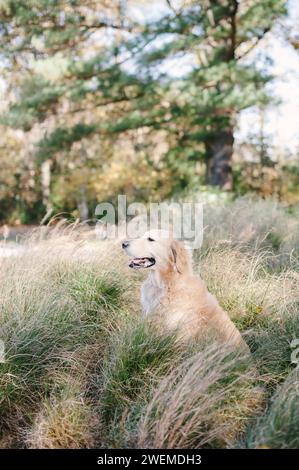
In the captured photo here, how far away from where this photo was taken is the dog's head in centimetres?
411

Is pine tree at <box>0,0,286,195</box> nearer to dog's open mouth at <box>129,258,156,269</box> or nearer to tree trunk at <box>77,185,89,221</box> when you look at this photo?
tree trunk at <box>77,185,89,221</box>

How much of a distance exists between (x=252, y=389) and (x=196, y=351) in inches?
17.7

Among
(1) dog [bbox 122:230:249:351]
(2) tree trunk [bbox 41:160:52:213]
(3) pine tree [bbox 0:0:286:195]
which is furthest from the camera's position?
(2) tree trunk [bbox 41:160:52:213]

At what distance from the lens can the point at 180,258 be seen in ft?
13.5

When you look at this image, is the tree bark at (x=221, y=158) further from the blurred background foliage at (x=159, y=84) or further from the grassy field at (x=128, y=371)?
the grassy field at (x=128, y=371)

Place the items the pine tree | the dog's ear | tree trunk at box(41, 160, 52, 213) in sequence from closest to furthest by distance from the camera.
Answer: the dog's ear, the pine tree, tree trunk at box(41, 160, 52, 213)

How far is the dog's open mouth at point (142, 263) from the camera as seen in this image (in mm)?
4160

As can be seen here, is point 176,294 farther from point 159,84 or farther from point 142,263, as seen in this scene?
point 159,84

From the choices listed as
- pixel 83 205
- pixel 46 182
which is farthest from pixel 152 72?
pixel 46 182

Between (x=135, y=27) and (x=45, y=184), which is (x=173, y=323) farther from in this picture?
(x=45, y=184)

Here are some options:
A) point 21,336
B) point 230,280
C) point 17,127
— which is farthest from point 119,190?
point 21,336

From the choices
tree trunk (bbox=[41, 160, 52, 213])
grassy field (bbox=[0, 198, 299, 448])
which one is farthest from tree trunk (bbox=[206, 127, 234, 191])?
grassy field (bbox=[0, 198, 299, 448])

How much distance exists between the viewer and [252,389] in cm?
306

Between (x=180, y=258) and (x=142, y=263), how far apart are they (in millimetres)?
326
